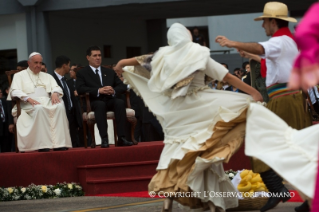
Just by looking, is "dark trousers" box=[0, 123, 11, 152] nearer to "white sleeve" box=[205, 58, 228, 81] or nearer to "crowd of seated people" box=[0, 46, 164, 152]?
"crowd of seated people" box=[0, 46, 164, 152]

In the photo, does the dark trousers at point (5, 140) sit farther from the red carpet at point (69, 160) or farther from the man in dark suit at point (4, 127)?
the red carpet at point (69, 160)

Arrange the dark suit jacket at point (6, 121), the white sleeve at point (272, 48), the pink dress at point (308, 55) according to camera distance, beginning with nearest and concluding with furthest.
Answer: the pink dress at point (308, 55) → the white sleeve at point (272, 48) → the dark suit jacket at point (6, 121)

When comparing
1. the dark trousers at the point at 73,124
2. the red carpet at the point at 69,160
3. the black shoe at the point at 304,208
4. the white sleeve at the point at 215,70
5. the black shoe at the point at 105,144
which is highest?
the white sleeve at the point at 215,70

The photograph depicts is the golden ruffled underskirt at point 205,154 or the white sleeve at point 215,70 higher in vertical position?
the white sleeve at point 215,70

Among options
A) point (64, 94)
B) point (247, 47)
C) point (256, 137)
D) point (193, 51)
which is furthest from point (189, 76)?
point (64, 94)

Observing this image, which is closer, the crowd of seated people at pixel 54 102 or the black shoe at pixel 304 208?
the black shoe at pixel 304 208

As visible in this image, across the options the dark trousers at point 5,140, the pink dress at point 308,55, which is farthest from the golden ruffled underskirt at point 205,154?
the dark trousers at point 5,140

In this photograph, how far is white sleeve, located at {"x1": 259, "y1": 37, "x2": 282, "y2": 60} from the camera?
19.9 ft

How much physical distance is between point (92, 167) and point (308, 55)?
717 centimetres

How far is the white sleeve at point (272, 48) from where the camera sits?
608 centimetres

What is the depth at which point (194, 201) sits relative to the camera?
6547mm

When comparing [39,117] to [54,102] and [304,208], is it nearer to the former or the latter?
[54,102]

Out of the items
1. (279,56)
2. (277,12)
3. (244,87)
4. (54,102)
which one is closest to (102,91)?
(54,102)

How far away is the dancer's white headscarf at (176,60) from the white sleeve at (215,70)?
0.08 m
